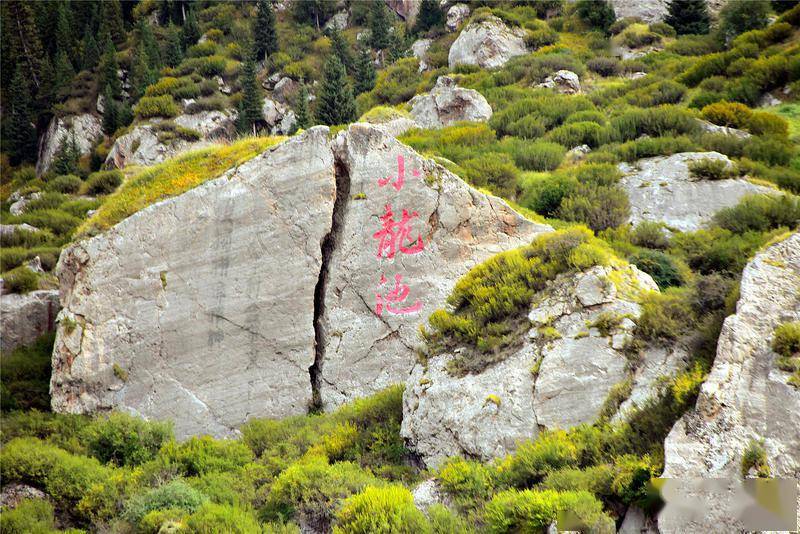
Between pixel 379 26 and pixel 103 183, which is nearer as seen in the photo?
pixel 103 183

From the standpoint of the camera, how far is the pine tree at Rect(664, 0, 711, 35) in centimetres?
3516

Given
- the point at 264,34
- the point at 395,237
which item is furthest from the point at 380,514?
the point at 264,34

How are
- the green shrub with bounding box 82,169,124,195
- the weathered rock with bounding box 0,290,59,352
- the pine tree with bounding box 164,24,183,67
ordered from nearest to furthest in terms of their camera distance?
the weathered rock with bounding box 0,290,59,352, the green shrub with bounding box 82,169,124,195, the pine tree with bounding box 164,24,183,67

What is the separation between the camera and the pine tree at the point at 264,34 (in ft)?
152

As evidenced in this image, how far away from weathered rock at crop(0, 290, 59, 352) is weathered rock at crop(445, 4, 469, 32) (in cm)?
3586

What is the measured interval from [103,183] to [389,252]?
79.4ft

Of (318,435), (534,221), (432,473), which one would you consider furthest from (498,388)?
(534,221)

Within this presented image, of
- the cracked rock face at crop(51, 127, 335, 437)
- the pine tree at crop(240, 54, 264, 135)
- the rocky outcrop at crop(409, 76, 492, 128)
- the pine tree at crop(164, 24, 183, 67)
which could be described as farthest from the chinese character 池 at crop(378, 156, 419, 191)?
the pine tree at crop(164, 24, 183, 67)

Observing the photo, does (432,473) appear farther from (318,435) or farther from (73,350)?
(73,350)

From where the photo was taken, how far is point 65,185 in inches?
1276

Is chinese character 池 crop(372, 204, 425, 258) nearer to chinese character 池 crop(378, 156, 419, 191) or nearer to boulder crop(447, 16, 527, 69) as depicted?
chinese character 池 crop(378, 156, 419, 191)

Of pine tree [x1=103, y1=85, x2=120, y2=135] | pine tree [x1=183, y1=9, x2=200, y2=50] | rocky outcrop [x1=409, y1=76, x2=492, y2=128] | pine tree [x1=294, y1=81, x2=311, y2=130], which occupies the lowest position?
pine tree [x1=103, y1=85, x2=120, y2=135]

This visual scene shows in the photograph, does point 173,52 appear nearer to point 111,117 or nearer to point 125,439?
point 111,117

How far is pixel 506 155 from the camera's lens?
61.9ft
